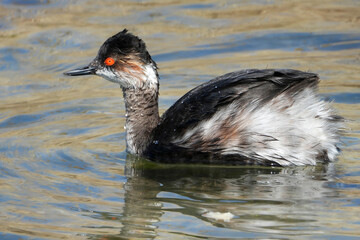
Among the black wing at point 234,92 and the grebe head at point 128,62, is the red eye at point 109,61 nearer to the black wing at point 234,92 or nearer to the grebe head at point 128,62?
the grebe head at point 128,62

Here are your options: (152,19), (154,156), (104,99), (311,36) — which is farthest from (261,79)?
(152,19)

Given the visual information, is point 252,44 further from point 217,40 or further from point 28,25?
point 28,25

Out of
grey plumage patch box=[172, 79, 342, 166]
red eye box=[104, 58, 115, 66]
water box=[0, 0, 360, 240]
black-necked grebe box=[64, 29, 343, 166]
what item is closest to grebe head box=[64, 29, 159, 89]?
red eye box=[104, 58, 115, 66]

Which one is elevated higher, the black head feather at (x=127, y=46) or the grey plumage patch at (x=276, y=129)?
the black head feather at (x=127, y=46)

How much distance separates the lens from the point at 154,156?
698cm

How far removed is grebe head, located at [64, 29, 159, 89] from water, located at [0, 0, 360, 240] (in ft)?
2.25

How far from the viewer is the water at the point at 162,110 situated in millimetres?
5457

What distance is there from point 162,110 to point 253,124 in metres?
2.15

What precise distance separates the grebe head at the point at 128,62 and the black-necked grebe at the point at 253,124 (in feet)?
1.70

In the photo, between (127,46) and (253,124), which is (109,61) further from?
(253,124)

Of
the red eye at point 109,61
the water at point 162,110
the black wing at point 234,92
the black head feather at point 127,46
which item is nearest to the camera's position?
the water at point 162,110

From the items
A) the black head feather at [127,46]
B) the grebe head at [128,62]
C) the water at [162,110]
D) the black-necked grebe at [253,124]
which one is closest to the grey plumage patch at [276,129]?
the black-necked grebe at [253,124]

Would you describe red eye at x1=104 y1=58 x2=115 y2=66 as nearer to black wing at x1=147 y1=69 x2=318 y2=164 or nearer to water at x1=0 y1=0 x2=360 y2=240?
water at x1=0 y1=0 x2=360 y2=240

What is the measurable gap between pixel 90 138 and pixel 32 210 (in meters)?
1.94
